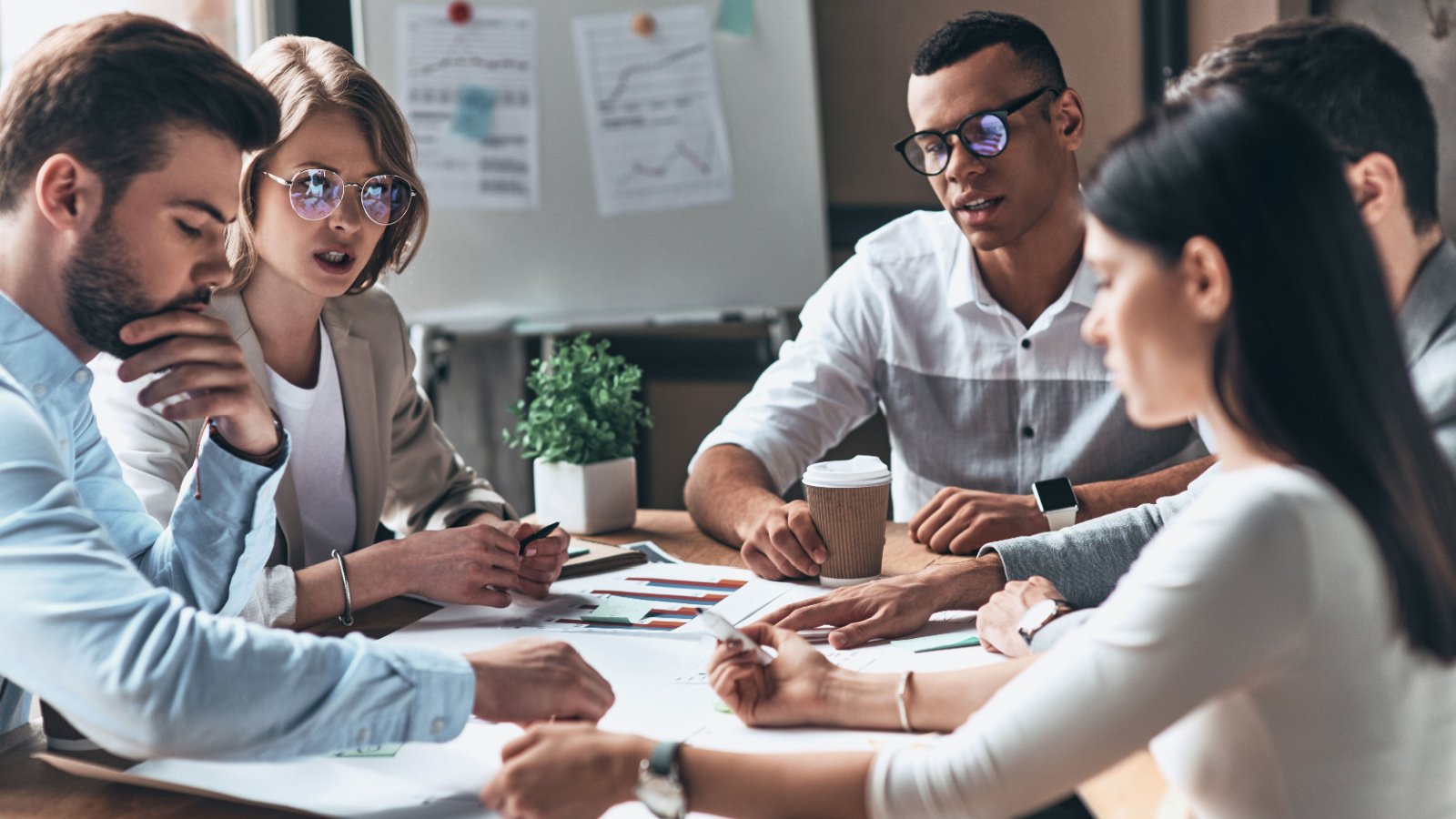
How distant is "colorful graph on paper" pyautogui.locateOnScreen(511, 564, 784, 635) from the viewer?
1418 millimetres

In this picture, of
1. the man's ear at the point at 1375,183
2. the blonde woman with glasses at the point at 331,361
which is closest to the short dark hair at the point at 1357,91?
the man's ear at the point at 1375,183

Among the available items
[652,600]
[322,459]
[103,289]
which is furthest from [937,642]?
[322,459]

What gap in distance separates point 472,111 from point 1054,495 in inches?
85.0

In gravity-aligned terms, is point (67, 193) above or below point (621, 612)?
above

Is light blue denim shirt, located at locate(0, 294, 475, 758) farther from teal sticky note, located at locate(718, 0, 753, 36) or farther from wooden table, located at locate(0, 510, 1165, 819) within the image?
teal sticky note, located at locate(718, 0, 753, 36)

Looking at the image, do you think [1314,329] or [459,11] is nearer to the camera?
[1314,329]

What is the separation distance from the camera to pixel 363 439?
1860 millimetres

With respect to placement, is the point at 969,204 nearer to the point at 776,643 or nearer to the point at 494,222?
the point at 776,643

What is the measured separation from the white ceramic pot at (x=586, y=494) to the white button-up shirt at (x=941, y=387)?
0.21m

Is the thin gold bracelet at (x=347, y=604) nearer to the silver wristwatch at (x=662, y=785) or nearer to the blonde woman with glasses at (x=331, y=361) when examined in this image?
the blonde woman with glasses at (x=331, y=361)

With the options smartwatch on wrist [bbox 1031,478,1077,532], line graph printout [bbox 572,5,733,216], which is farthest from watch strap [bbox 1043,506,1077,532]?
line graph printout [bbox 572,5,733,216]

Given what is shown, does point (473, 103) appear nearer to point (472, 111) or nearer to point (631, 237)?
point (472, 111)

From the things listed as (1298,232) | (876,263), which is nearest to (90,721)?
(1298,232)

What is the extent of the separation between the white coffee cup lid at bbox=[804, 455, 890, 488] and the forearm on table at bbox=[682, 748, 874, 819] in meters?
0.62
